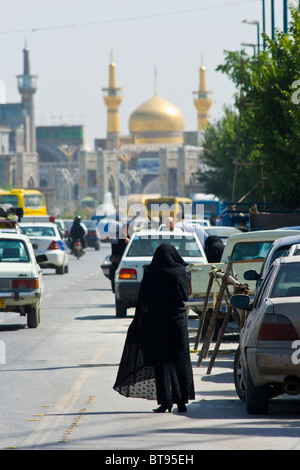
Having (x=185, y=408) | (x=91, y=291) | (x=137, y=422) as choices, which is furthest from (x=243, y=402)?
(x=91, y=291)

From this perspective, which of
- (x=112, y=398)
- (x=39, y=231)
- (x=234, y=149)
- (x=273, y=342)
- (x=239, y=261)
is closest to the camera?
(x=273, y=342)

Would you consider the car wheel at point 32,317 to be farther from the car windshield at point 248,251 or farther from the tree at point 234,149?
the tree at point 234,149

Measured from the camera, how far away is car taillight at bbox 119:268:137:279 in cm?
1931

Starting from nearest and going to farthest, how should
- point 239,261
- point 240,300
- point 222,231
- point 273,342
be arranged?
point 273,342
point 240,300
point 239,261
point 222,231

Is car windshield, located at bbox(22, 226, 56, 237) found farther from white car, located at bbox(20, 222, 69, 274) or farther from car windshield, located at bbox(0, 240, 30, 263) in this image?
car windshield, located at bbox(0, 240, 30, 263)

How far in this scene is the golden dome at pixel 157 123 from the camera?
186 m

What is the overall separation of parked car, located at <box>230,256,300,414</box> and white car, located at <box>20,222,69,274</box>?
24.4m

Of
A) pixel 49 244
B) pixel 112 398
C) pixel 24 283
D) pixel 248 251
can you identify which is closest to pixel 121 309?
pixel 24 283

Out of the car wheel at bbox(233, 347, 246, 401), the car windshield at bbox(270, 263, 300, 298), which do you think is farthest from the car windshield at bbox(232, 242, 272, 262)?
the car windshield at bbox(270, 263, 300, 298)

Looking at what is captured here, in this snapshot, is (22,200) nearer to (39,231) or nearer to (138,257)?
(39,231)

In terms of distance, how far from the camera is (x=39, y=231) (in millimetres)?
37188

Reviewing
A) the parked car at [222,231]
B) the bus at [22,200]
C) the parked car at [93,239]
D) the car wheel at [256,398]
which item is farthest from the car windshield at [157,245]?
the bus at [22,200]

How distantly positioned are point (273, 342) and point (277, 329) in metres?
0.10

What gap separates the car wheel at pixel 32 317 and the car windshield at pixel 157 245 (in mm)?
2448
